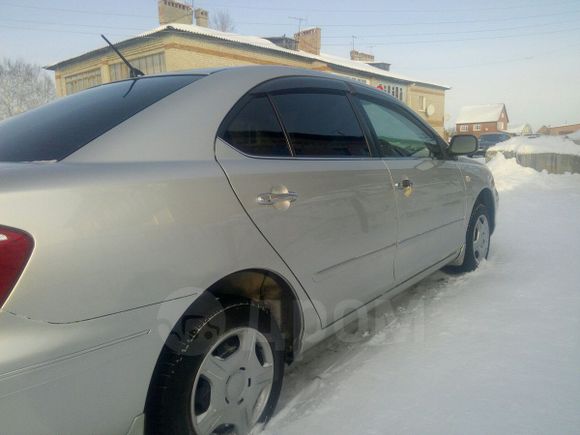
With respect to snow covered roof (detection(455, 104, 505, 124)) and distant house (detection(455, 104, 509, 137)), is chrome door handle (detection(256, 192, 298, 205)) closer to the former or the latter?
distant house (detection(455, 104, 509, 137))

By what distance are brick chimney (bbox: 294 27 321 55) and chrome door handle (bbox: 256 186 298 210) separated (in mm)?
28429

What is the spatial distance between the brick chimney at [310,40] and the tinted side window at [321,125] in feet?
90.7

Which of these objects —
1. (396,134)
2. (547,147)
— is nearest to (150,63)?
(547,147)

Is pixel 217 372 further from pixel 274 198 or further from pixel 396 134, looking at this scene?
pixel 396 134

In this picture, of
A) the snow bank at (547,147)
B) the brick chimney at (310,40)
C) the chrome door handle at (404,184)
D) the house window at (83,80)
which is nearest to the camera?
the chrome door handle at (404,184)

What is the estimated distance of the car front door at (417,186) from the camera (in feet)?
8.27

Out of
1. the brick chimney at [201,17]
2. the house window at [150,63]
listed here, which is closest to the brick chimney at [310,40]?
the brick chimney at [201,17]

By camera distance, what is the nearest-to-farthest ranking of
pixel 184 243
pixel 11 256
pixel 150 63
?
pixel 11 256
pixel 184 243
pixel 150 63

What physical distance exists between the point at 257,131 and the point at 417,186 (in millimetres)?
1343

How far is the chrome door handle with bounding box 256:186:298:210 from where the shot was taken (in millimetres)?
1604

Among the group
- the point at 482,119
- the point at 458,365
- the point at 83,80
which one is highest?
the point at 482,119

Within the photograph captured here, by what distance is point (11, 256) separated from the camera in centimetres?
100

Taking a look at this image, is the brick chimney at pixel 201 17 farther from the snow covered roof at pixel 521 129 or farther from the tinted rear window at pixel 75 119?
the snow covered roof at pixel 521 129

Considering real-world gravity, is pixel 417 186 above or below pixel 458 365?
above
